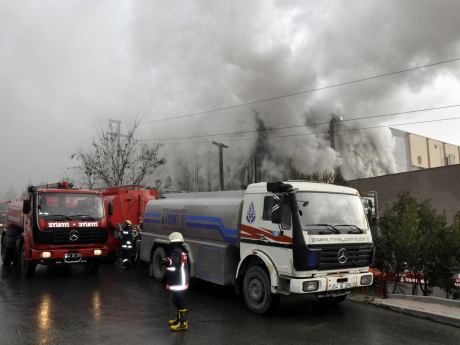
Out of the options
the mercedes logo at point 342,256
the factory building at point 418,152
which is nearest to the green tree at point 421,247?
the mercedes logo at point 342,256

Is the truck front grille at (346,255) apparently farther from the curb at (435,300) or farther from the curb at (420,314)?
the curb at (435,300)

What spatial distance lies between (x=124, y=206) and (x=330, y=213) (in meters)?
8.69

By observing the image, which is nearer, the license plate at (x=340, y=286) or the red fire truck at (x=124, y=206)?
the license plate at (x=340, y=286)

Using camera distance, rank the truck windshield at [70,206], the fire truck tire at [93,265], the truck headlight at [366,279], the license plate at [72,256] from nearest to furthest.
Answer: the truck headlight at [366,279] < the license plate at [72,256] < the truck windshield at [70,206] < the fire truck tire at [93,265]

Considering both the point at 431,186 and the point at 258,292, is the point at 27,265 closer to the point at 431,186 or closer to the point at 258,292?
the point at 258,292

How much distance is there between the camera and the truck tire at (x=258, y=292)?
23.2 feet

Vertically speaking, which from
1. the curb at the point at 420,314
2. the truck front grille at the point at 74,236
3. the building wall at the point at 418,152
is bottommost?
the curb at the point at 420,314

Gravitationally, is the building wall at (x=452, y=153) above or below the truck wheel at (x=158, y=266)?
above

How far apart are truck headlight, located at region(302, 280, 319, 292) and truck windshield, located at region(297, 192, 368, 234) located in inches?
31.0

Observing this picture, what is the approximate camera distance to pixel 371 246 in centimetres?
753

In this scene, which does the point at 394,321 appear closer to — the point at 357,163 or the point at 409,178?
the point at 409,178

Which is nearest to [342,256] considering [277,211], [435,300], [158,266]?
[277,211]

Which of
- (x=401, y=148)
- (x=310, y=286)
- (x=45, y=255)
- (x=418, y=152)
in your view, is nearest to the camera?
(x=310, y=286)

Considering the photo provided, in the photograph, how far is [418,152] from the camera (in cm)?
4884
